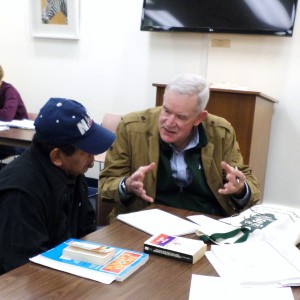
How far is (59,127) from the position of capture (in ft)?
4.34

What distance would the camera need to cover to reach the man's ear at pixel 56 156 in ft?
4.45

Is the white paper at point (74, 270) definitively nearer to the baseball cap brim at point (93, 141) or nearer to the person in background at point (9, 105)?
the baseball cap brim at point (93, 141)

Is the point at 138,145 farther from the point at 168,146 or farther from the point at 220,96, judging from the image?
the point at 220,96

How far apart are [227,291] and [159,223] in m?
0.50

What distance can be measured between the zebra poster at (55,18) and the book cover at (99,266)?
3764 millimetres

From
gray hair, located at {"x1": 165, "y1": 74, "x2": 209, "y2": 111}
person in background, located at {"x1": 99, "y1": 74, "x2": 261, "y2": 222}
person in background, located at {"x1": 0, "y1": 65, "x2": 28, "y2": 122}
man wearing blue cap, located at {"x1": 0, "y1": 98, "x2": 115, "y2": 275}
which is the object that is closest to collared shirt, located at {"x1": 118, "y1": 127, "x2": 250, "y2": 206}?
person in background, located at {"x1": 99, "y1": 74, "x2": 261, "y2": 222}

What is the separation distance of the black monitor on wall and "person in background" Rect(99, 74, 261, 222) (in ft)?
6.42

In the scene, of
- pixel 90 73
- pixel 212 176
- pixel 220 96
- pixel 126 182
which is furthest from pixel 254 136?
pixel 90 73

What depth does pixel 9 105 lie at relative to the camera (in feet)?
12.7

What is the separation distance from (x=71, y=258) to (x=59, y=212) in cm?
24

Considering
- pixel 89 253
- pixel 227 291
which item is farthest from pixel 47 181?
pixel 227 291

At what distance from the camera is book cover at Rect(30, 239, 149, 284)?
1.07 metres

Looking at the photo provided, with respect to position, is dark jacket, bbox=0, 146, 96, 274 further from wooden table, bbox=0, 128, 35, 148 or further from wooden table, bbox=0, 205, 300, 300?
wooden table, bbox=0, 128, 35, 148

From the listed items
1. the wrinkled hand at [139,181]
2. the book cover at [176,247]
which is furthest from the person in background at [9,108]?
the book cover at [176,247]
